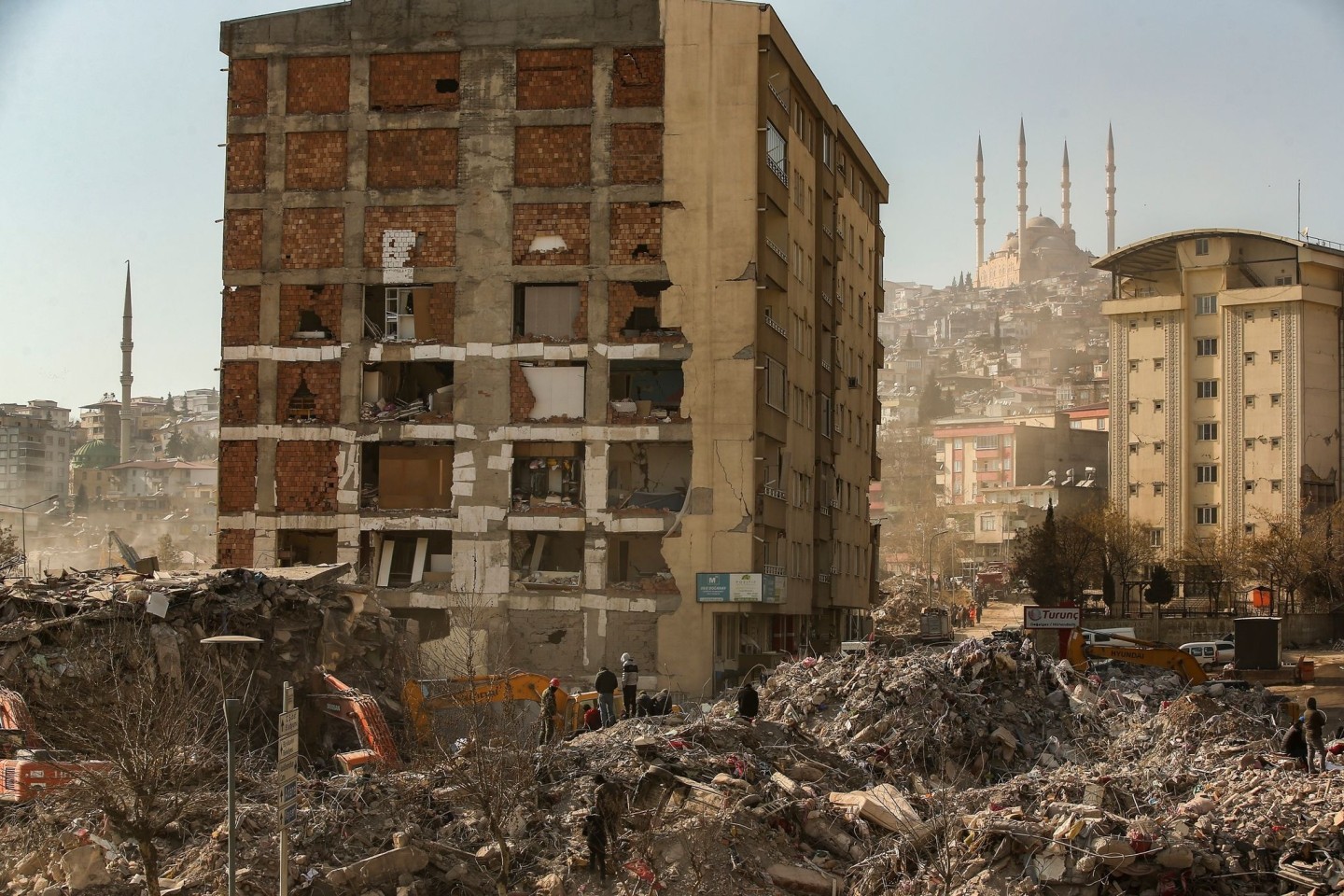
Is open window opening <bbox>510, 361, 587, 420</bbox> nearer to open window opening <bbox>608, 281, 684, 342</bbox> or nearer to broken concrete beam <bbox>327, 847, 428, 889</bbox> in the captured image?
open window opening <bbox>608, 281, 684, 342</bbox>

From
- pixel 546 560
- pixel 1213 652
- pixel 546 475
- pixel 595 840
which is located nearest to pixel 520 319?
pixel 546 475

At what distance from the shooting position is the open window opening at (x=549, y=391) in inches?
1937

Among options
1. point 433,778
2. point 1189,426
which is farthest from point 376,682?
point 1189,426

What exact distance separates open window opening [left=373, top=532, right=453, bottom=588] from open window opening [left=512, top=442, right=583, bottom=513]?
258 centimetres

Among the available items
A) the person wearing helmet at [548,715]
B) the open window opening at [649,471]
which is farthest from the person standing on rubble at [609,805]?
the open window opening at [649,471]

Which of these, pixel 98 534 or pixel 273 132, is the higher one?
pixel 273 132

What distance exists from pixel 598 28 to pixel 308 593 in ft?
75.2

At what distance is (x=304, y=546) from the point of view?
50.8m

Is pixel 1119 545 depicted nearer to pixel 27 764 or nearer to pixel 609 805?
pixel 609 805

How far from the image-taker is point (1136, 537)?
3836 inches

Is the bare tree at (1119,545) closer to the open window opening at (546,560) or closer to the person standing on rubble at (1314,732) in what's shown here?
the open window opening at (546,560)

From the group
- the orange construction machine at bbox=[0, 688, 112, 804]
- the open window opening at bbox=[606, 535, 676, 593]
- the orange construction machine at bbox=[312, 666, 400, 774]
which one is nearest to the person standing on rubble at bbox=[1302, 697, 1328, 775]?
the orange construction machine at bbox=[312, 666, 400, 774]

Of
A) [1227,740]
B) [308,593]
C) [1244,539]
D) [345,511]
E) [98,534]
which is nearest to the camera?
[1227,740]

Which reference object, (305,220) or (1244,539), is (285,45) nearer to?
(305,220)
